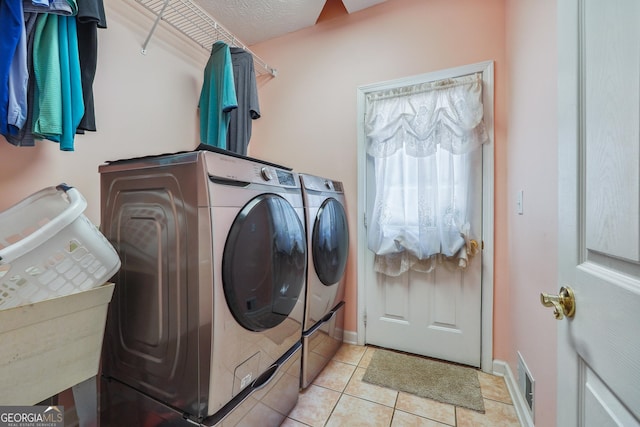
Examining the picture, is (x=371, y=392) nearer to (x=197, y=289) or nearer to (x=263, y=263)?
(x=263, y=263)

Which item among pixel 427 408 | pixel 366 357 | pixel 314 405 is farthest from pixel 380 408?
pixel 366 357

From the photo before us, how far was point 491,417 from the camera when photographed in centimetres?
129

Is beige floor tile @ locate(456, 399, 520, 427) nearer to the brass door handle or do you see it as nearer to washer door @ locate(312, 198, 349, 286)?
washer door @ locate(312, 198, 349, 286)

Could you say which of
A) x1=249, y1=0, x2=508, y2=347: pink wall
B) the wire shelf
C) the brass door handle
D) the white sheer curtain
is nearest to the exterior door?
the brass door handle

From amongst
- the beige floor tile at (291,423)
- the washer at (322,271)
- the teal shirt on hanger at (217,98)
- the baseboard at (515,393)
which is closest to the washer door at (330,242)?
the washer at (322,271)

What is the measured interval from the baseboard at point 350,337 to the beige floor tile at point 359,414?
0.59 metres

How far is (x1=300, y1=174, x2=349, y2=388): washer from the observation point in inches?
55.9

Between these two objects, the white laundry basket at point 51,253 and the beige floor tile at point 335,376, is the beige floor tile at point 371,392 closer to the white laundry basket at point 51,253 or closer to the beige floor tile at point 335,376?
the beige floor tile at point 335,376

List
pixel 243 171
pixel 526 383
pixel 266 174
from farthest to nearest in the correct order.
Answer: pixel 526 383 < pixel 266 174 < pixel 243 171

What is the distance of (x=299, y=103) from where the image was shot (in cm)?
222

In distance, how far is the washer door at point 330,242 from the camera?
1.49 meters

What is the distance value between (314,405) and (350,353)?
1.90ft

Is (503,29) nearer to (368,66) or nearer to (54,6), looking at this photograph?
(368,66)

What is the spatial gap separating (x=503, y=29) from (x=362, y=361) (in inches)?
97.0
